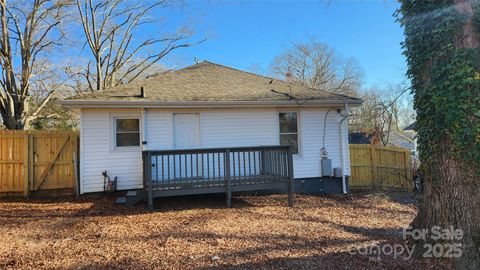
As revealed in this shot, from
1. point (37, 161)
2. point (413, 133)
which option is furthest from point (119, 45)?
point (413, 133)

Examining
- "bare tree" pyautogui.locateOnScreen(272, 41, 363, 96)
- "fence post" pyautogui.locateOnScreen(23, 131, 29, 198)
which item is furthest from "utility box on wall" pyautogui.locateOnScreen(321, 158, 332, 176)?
"bare tree" pyautogui.locateOnScreen(272, 41, 363, 96)

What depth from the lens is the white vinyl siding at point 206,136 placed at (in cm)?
792

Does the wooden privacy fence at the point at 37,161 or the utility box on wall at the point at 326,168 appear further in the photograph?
the utility box on wall at the point at 326,168

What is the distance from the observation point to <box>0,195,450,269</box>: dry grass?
146 inches

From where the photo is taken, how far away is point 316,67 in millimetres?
27766

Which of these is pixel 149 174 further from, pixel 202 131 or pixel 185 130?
pixel 202 131

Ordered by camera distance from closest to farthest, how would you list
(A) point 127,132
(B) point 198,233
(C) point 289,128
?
1. (B) point 198,233
2. (A) point 127,132
3. (C) point 289,128

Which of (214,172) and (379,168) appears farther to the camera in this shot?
(379,168)

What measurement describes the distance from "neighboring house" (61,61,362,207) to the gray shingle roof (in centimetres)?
3

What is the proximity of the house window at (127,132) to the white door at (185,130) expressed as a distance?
1.03 metres

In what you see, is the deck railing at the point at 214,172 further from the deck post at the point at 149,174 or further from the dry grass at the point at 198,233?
the dry grass at the point at 198,233

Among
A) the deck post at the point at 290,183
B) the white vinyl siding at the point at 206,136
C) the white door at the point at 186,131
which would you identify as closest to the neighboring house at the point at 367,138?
the white vinyl siding at the point at 206,136

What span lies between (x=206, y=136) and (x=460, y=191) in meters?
6.13

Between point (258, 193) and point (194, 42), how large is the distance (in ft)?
47.0
